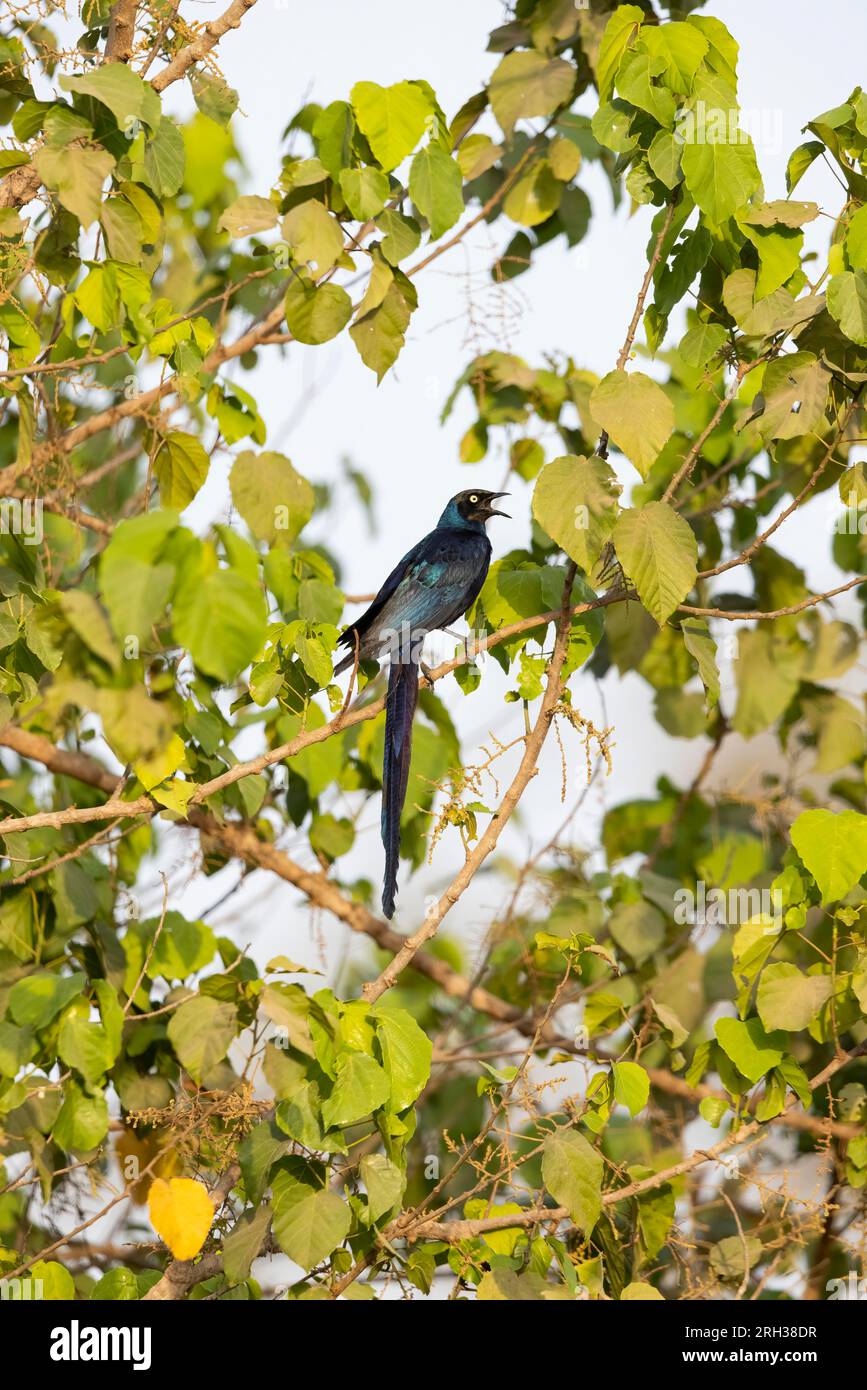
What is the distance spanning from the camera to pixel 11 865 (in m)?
3.73

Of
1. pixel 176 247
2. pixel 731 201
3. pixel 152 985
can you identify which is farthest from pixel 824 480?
pixel 176 247

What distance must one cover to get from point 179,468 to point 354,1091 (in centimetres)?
149

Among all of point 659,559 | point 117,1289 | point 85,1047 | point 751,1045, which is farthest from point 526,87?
point 117,1289

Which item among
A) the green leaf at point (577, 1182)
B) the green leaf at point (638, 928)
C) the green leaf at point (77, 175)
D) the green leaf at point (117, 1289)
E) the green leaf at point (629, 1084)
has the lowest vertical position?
the green leaf at point (117, 1289)

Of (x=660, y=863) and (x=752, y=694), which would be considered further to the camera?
(x=660, y=863)

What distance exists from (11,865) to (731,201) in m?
2.43

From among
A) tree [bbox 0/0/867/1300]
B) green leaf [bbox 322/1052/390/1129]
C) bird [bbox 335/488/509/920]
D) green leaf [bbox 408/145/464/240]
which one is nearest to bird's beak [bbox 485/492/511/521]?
bird [bbox 335/488/509/920]

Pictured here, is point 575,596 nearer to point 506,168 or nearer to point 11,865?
point 11,865

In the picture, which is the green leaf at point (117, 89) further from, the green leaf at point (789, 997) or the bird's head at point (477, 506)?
the bird's head at point (477, 506)

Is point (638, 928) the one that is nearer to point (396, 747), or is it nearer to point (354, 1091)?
point (396, 747)

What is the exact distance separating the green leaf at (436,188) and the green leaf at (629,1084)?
1908mm

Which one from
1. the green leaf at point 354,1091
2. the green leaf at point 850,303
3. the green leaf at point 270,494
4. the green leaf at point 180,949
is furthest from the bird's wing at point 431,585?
the green leaf at point 850,303

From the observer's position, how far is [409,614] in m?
4.48

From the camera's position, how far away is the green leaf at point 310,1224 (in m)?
2.68
